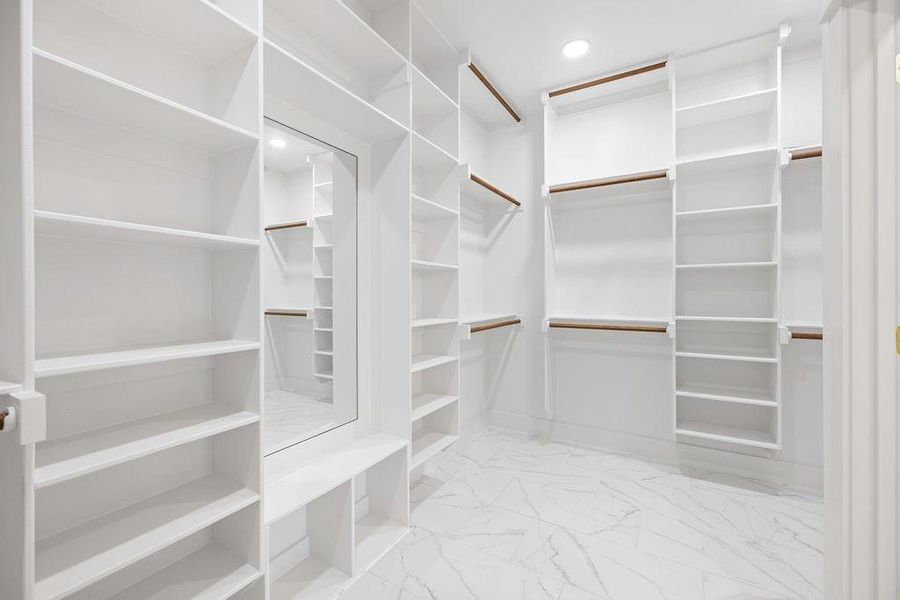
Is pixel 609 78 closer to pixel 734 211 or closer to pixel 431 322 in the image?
pixel 734 211

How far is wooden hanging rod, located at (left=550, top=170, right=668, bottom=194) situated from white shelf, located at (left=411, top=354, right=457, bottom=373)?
141 cm

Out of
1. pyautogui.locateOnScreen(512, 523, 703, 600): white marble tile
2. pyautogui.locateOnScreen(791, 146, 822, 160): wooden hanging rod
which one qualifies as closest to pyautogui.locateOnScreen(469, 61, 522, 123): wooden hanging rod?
pyautogui.locateOnScreen(791, 146, 822, 160): wooden hanging rod

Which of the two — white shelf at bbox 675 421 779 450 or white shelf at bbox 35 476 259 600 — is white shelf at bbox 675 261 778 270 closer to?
white shelf at bbox 675 421 779 450

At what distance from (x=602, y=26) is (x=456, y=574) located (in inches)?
112

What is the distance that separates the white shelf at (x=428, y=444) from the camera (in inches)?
80.3

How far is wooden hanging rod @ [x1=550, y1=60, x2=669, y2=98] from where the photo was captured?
2446mm

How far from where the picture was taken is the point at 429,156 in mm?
2215

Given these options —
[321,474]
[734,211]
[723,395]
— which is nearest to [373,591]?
[321,474]

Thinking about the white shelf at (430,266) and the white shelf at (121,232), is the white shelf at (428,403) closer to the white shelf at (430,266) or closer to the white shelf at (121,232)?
the white shelf at (430,266)

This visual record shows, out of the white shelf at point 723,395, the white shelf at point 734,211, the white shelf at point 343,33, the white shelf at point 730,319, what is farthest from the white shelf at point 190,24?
the white shelf at point 723,395

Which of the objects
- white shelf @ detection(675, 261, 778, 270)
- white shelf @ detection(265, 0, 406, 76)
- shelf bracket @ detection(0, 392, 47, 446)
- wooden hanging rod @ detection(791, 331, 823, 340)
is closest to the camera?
shelf bracket @ detection(0, 392, 47, 446)

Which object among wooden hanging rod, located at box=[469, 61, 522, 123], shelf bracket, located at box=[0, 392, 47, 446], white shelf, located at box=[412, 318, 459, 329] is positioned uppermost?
wooden hanging rod, located at box=[469, 61, 522, 123]

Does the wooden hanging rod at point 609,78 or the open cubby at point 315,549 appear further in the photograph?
the wooden hanging rod at point 609,78

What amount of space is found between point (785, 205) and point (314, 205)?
2709 millimetres
